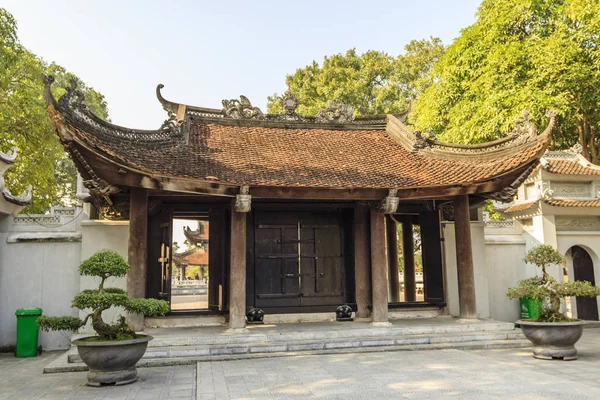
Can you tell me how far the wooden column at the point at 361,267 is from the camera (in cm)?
1058

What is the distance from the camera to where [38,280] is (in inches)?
405

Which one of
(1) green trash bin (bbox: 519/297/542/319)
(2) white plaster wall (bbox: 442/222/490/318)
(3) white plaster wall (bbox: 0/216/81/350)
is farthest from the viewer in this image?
(1) green trash bin (bbox: 519/297/542/319)

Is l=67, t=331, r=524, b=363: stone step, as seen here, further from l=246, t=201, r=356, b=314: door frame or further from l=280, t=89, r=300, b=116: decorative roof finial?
l=280, t=89, r=300, b=116: decorative roof finial

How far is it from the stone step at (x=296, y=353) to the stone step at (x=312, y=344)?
0.06 m

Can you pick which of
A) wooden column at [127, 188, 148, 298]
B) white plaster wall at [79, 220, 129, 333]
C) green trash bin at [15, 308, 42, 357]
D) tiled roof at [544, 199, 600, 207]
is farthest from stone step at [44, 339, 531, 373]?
tiled roof at [544, 199, 600, 207]

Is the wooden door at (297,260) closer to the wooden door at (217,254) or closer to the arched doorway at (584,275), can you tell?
the wooden door at (217,254)

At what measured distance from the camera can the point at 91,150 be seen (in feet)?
24.0

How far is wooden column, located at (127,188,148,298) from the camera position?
8.44 m

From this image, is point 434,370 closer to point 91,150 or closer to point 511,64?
point 91,150

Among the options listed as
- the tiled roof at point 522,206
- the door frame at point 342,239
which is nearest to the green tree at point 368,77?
the tiled roof at point 522,206

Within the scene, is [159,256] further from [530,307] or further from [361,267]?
[530,307]

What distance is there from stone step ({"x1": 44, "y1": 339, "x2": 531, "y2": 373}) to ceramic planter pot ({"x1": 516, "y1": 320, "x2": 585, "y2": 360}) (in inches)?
48.2

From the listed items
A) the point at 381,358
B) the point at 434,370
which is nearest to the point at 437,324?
the point at 381,358

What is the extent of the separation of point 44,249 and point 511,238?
11.5 meters
